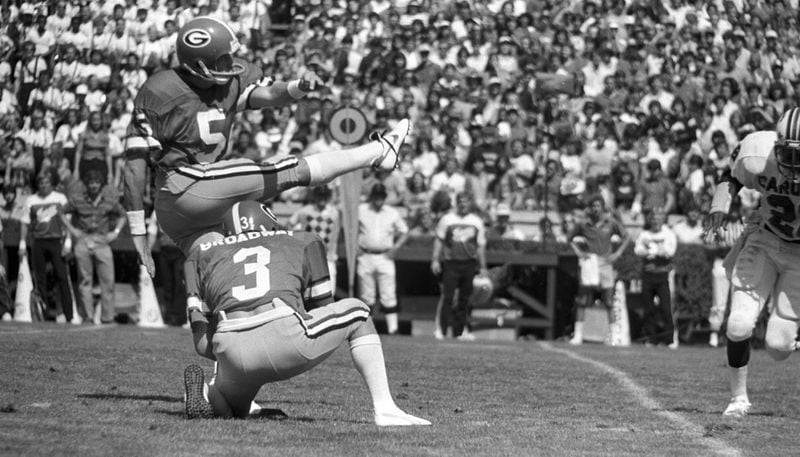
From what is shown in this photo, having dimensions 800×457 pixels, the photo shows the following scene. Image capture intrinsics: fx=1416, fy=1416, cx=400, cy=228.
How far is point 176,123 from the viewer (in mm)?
8133

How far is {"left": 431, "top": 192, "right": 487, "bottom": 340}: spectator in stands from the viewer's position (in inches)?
679

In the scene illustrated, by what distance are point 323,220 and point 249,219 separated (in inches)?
413

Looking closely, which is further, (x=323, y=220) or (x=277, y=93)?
(x=323, y=220)

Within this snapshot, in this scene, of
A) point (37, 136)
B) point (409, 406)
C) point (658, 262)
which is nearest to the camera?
point (409, 406)

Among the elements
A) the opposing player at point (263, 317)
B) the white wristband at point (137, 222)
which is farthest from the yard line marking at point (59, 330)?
the opposing player at point (263, 317)

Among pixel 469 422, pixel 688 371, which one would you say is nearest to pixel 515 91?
pixel 688 371

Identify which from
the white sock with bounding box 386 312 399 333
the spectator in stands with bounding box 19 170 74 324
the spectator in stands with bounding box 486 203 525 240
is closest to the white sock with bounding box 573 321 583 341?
the spectator in stands with bounding box 486 203 525 240

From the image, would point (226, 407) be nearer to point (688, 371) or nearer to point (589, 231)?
point (688, 371)

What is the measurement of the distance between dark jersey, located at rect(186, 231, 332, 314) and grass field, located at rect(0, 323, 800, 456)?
0.61 metres

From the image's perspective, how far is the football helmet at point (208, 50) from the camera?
8.14 metres

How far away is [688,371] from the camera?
497 inches

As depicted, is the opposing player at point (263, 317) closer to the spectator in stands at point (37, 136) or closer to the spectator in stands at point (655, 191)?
→ the spectator in stands at point (37, 136)

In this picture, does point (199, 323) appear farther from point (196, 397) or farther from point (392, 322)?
point (392, 322)

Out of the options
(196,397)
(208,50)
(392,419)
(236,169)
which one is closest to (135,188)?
(236,169)
